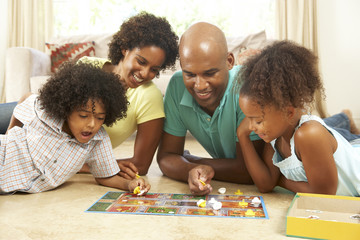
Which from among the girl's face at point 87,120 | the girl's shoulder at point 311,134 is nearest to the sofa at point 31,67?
the girl's face at point 87,120

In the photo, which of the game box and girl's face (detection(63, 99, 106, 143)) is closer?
the game box

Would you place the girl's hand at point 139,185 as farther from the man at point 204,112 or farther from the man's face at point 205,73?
the man's face at point 205,73

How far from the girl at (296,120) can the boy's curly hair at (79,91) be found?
598 mm

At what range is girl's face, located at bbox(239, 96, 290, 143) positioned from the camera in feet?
4.80

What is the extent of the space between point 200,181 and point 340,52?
4102 mm

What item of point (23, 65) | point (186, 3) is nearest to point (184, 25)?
point (186, 3)

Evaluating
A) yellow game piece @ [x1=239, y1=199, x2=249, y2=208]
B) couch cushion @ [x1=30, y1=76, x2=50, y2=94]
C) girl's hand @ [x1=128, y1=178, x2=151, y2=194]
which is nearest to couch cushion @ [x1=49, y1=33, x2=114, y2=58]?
couch cushion @ [x1=30, y1=76, x2=50, y2=94]

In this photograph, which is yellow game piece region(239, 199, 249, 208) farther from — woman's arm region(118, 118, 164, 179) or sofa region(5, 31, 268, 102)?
sofa region(5, 31, 268, 102)

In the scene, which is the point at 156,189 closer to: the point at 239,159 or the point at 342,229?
the point at 239,159

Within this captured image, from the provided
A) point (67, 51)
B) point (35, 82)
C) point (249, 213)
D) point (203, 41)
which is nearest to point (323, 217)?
point (249, 213)

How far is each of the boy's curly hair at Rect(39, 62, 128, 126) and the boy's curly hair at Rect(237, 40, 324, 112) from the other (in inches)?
24.4

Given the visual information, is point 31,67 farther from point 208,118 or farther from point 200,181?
point 200,181

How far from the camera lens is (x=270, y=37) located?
5.27m

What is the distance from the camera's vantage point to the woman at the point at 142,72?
6.42 feet
